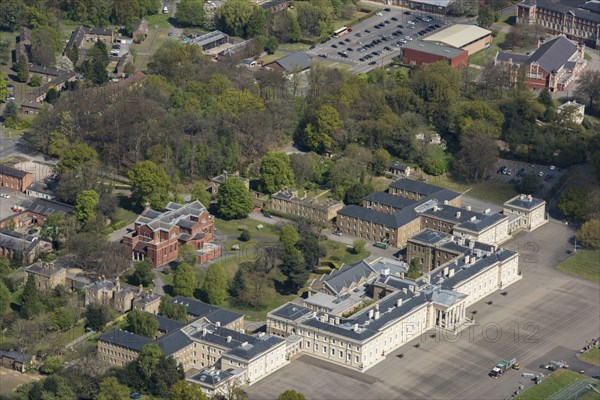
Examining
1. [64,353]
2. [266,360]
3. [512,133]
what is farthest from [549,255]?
[64,353]

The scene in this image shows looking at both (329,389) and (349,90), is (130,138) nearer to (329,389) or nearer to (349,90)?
(349,90)

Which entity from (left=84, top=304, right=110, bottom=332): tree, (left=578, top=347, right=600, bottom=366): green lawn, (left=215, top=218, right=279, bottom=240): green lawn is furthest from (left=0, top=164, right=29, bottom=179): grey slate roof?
(left=578, top=347, right=600, bottom=366): green lawn

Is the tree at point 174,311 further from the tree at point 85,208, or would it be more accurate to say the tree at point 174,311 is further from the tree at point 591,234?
the tree at point 591,234

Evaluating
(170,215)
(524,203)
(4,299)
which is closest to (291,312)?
(170,215)

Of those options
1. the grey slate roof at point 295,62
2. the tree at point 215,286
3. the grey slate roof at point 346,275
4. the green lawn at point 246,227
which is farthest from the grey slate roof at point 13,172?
the grey slate roof at point 295,62

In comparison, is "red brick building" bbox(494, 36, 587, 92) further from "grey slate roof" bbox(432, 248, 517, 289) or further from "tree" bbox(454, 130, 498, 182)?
"grey slate roof" bbox(432, 248, 517, 289)

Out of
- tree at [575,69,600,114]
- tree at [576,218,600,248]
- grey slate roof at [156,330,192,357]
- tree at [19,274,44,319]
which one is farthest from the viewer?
tree at [575,69,600,114]

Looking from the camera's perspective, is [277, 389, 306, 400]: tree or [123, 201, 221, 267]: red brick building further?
[123, 201, 221, 267]: red brick building
